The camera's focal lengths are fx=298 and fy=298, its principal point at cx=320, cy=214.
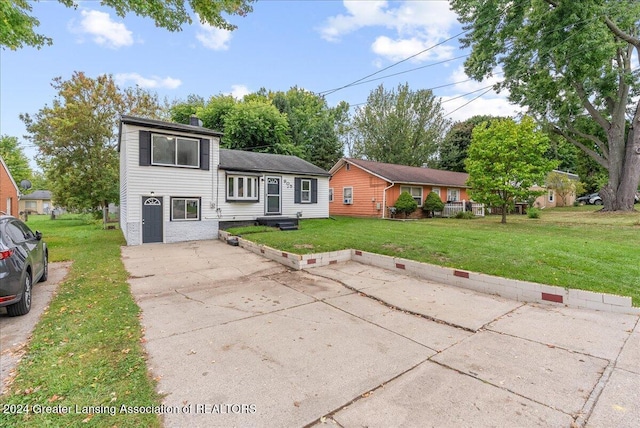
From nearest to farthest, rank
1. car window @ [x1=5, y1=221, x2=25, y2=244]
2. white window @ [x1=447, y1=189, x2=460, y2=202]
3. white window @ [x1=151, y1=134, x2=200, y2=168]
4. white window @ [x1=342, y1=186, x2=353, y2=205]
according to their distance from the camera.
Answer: car window @ [x1=5, y1=221, x2=25, y2=244], white window @ [x1=151, y1=134, x2=200, y2=168], white window @ [x1=342, y1=186, x2=353, y2=205], white window @ [x1=447, y1=189, x2=460, y2=202]

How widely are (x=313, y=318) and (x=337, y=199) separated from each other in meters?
18.8

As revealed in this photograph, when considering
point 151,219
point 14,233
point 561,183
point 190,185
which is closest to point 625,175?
point 561,183

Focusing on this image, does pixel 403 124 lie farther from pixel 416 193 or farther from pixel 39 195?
pixel 39 195

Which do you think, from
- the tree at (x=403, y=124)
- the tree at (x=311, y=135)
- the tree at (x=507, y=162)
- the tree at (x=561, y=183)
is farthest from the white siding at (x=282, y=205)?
the tree at (x=561, y=183)

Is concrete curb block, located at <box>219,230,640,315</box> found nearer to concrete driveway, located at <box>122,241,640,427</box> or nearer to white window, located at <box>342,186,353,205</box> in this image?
concrete driveway, located at <box>122,241,640,427</box>

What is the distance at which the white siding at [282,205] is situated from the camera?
1353cm

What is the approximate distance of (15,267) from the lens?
4191mm

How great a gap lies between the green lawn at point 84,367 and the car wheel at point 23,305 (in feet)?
0.96

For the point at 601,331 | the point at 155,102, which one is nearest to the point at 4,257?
the point at 601,331

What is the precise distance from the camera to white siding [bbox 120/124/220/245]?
37.2ft

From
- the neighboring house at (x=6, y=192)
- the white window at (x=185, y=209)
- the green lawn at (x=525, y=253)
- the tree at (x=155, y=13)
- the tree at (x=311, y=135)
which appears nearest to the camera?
the green lawn at (x=525, y=253)

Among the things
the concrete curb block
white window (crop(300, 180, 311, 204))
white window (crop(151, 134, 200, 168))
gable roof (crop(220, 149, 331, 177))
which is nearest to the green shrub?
gable roof (crop(220, 149, 331, 177))

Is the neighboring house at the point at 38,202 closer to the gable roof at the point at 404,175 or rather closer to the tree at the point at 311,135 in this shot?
the tree at the point at 311,135

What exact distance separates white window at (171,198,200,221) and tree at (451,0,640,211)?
45.1ft
